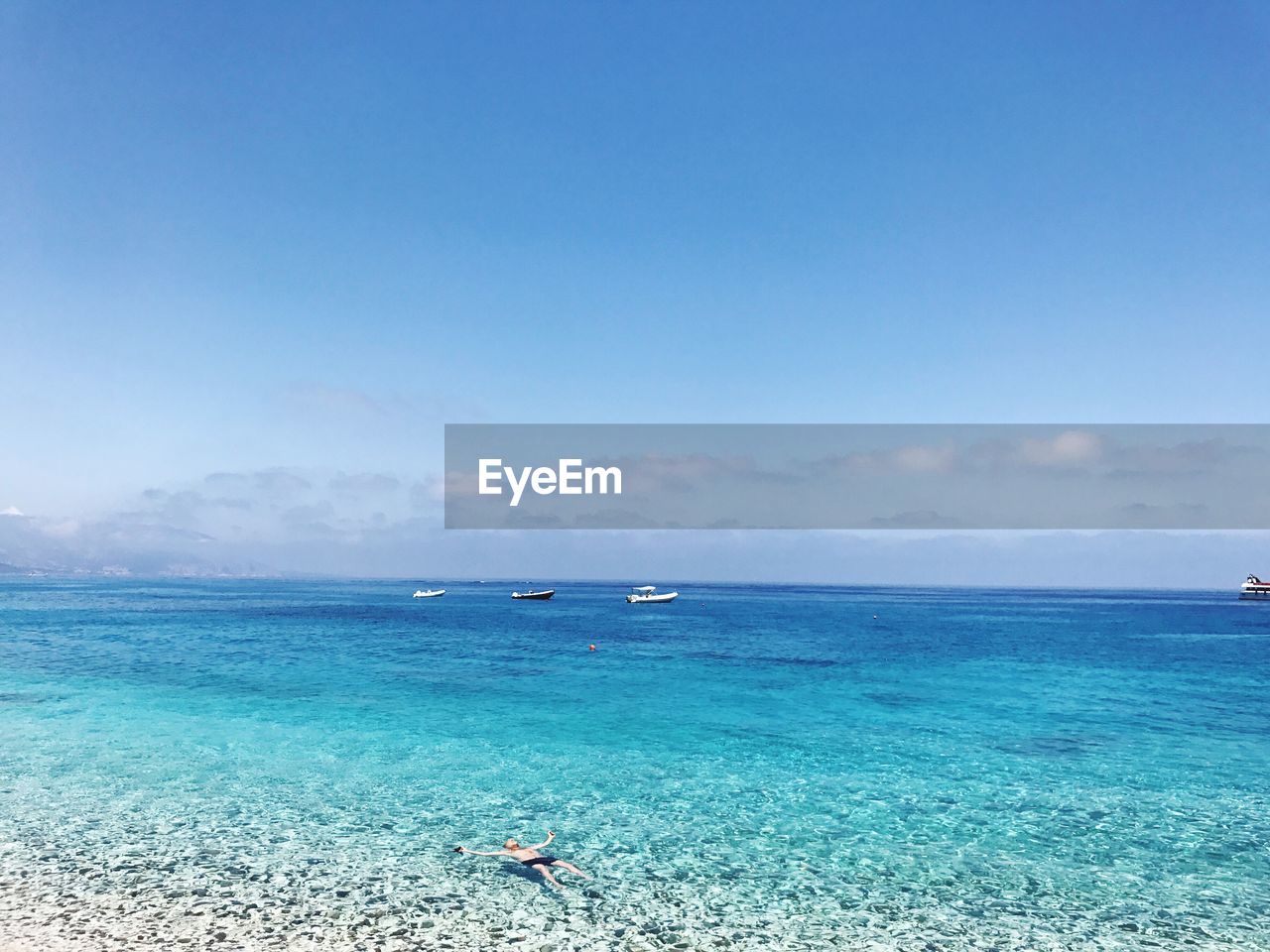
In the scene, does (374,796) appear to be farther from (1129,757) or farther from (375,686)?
(1129,757)

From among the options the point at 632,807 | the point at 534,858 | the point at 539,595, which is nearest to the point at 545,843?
the point at 534,858

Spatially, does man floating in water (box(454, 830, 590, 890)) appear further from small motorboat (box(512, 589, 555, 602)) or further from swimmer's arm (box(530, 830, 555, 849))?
small motorboat (box(512, 589, 555, 602))

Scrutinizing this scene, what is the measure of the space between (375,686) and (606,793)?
22.1 meters

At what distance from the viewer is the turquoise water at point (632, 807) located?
1357 centimetres

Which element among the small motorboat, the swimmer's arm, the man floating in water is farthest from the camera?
the small motorboat

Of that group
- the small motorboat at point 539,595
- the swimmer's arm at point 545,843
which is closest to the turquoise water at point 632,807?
the swimmer's arm at point 545,843

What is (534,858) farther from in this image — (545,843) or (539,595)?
(539,595)

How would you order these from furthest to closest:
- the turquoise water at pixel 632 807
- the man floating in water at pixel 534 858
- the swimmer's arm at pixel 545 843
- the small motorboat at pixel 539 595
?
the small motorboat at pixel 539 595 → the swimmer's arm at pixel 545 843 → the man floating in water at pixel 534 858 → the turquoise water at pixel 632 807

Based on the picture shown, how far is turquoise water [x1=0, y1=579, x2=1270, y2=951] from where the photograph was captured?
44.5 feet

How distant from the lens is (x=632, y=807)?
19938 millimetres

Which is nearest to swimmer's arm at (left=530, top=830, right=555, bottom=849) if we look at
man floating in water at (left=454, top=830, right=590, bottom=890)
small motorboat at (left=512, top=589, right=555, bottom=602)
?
man floating in water at (left=454, top=830, right=590, bottom=890)

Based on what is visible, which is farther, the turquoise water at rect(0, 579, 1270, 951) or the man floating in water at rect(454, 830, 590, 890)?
the man floating in water at rect(454, 830, 590, 890)

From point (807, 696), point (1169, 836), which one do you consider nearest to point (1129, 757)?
point (1169, 836)

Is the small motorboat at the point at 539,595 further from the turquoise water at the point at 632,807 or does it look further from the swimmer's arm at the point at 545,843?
the swimmer's arm at the point at 545,843
